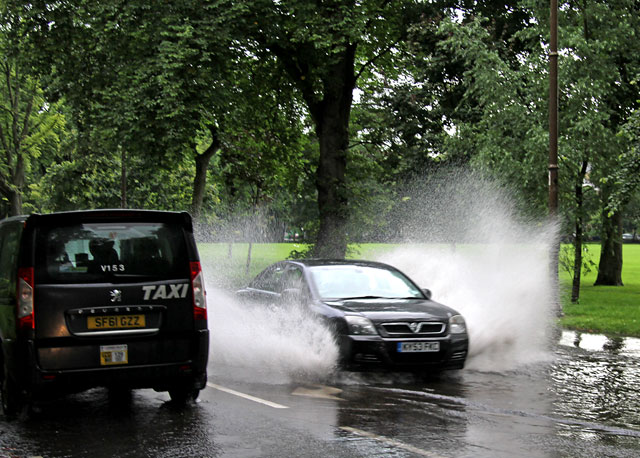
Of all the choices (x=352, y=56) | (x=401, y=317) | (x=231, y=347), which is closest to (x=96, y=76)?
(x=352, y=56)

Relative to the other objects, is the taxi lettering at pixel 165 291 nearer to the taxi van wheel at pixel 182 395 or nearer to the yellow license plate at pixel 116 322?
the yellow license plate at pixel 116 322

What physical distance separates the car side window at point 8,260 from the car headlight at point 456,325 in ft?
17.4

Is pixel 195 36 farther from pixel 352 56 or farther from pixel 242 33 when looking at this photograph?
pixel 352 56

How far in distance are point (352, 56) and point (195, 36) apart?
553 cm

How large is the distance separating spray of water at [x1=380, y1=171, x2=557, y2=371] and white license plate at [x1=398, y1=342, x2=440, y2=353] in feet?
5.32

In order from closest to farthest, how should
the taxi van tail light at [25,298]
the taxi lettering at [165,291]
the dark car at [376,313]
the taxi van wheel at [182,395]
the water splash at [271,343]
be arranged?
the taxi van tail light at [25,298]
the taxi lettering at [165,291]
the taxi van wheel at [182,395]
the dark car at [376,313]
the water splash at [271,343]

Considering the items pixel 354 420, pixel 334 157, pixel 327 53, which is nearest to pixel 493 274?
pixel 354 420

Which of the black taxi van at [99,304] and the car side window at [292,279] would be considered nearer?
the black taxi van at [99,304]

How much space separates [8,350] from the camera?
24.7 feet

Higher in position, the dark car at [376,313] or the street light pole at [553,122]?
the street light pole at [553,122]

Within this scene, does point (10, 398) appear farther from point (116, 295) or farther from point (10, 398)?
point (116, 295)

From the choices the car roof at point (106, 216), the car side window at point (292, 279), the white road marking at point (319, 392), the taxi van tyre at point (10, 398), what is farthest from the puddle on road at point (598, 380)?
the taxi van tyre at point (10, 398)

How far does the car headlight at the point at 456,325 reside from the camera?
34.4 ft

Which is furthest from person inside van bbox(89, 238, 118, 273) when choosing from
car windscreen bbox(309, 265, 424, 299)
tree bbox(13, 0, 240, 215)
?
tree bbox(13, 0, 240, 215)
